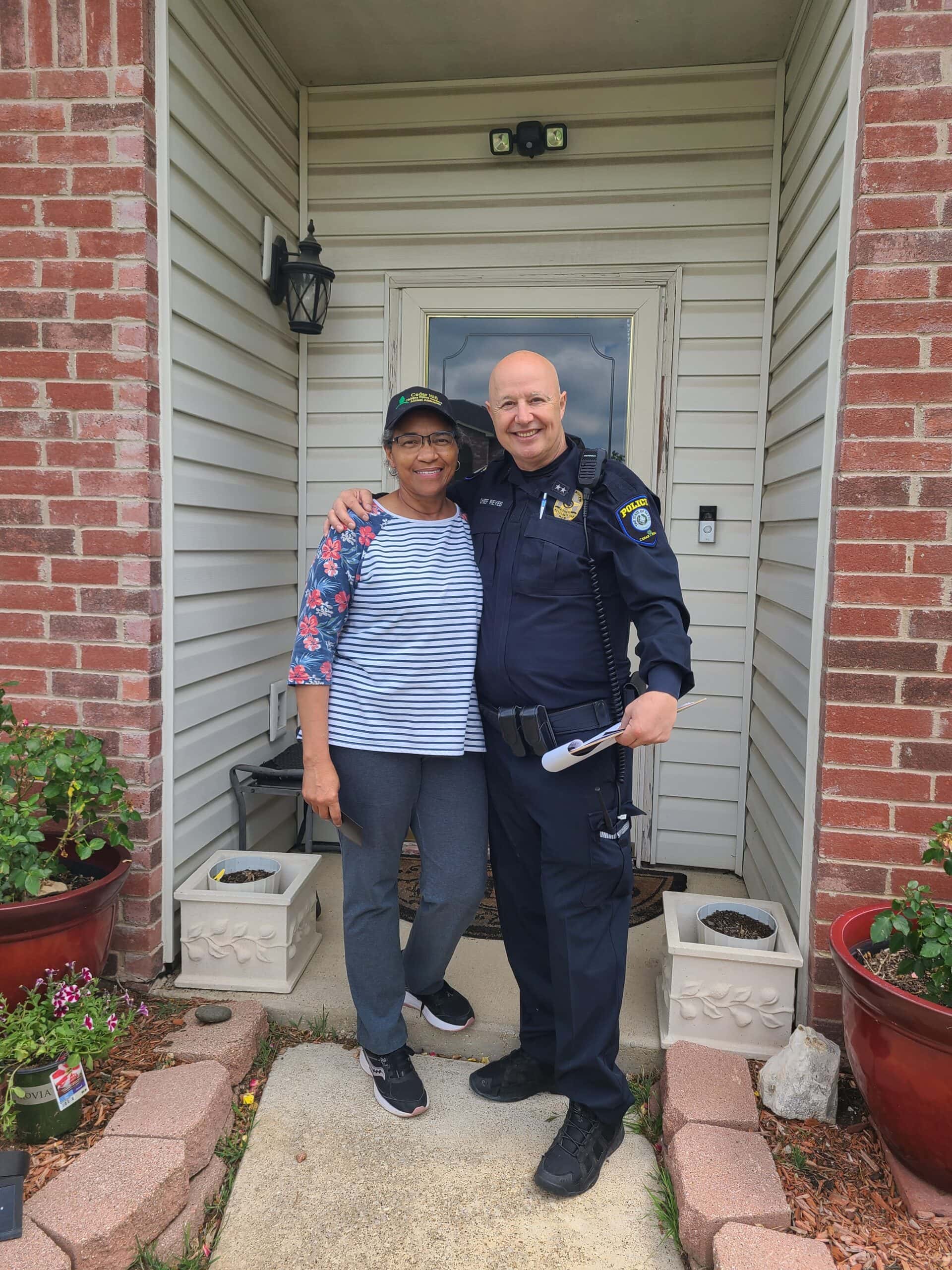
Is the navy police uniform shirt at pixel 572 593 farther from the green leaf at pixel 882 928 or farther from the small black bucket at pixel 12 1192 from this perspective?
the small black bucket at pixel 12 1192

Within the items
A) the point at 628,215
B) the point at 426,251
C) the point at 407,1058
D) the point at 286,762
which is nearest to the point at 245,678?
the point at 286,762

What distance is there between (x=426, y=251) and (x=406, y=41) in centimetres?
70

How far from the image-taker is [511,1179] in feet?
6.39

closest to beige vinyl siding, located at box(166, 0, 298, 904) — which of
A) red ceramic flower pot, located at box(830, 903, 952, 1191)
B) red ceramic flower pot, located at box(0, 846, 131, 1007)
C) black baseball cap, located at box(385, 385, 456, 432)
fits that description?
red ceramic flower pot, located at box(0, 846, 131, 1007)

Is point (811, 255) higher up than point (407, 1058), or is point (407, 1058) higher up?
point (811, 255)

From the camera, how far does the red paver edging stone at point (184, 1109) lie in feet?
6.20

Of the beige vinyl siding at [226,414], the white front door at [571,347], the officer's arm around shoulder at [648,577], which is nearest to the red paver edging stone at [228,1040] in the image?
the beige vinyl siding at [226,414]

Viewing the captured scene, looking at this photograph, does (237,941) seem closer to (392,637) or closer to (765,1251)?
(392,637)

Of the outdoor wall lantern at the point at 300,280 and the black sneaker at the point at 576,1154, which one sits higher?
the outdoor wall lantern at the point at 300,280

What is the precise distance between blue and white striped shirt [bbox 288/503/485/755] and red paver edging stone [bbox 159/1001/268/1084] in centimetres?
88

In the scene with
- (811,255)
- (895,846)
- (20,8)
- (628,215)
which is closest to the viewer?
(895,846)

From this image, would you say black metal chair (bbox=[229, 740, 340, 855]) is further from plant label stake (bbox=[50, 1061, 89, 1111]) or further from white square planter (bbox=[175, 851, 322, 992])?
plant label stake (bbox=[50, 1061, 89, 1111])

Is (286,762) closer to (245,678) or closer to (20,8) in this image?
(245,678)

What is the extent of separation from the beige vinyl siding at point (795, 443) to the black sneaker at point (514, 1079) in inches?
32.1
